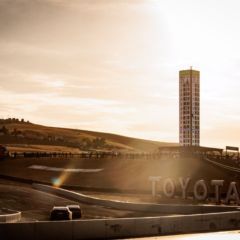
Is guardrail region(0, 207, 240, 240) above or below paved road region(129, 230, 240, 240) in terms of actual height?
above

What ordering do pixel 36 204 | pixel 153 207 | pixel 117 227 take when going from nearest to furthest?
pixel 117 227, pixel 153 207, pixel 36 204

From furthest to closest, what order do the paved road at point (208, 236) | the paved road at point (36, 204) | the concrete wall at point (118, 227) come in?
1. the paved road at point (36, 204)
2. the paved road at point (208, 236)
3. the concrete wall at point (118, 227)

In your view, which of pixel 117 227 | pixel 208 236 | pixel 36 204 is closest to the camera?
pixel 117 227

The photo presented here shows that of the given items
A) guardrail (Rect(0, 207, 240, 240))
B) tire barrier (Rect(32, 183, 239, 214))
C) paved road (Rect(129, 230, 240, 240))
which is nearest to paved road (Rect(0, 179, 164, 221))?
tire barrier (Rect(32, 183, 239, 214))

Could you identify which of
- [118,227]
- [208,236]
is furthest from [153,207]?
[118,227]

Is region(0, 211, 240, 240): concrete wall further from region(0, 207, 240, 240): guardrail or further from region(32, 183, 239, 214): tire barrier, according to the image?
region(32, 183, 239, 214): tire barrier

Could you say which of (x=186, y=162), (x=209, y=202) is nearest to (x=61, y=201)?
(x=209, y=202)

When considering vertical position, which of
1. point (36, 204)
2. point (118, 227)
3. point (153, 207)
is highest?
point (118, 227)

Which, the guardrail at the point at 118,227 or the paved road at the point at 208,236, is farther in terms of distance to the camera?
the paved road at the point at 208,236

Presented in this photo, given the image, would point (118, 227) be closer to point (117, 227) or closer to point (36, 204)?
point (117, 227)

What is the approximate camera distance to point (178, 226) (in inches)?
1473

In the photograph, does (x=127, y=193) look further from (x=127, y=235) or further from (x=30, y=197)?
(x=127, y=235)

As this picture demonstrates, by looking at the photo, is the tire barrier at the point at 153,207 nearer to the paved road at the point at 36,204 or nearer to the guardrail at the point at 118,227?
the paved road at the point at 36,204

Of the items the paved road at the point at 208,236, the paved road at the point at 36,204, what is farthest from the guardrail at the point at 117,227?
the paved road at the point at 36,204
